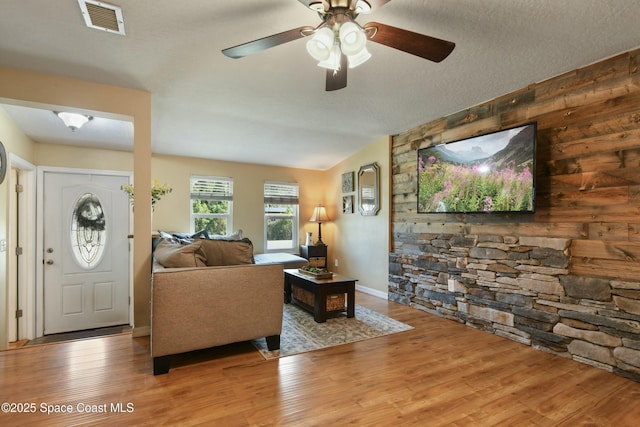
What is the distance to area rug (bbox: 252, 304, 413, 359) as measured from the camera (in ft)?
9.21

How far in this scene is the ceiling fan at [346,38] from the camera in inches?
63.1

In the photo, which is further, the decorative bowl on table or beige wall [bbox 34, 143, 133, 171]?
beige wall [bbox 34, 143, 133, 171]

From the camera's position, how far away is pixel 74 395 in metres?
2.01

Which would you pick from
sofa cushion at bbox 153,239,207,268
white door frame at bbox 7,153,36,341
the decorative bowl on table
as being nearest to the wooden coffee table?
→ the decorative bowl on table

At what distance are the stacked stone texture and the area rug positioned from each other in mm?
755

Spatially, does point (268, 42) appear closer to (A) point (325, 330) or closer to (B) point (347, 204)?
(A) point (325, 330)

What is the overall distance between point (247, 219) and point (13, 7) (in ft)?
13.4

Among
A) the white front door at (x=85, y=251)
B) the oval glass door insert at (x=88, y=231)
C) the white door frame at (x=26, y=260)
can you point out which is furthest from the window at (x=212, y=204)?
the white door frame at (x=26, y=260)

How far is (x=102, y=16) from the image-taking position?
79.2 inches

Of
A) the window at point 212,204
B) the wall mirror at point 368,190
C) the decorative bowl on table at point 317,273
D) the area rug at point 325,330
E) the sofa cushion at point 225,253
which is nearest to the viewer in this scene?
the sofa cushion at point 225,253

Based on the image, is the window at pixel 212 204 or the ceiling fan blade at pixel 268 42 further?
the window at pixel 212 204

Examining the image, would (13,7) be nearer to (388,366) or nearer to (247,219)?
(388,366)

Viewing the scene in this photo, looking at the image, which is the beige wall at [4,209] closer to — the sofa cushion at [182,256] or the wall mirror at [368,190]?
the sofa cushion at [182,256]

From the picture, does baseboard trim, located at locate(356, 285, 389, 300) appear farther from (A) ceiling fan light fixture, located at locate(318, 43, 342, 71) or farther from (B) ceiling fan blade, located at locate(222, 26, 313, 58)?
(B) ceiling fan blade, located at locate(222, 26, 313, 58)
